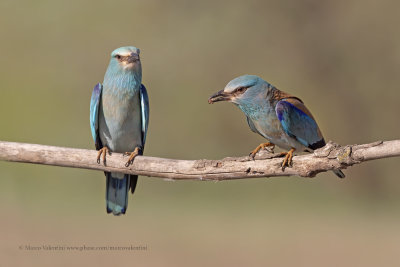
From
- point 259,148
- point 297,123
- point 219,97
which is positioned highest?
point 219,97

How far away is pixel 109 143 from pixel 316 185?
5668mm

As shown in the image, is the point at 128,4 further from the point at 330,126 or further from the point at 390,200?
the point at 390,200

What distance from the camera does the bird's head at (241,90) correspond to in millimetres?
3242

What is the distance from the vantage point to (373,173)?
9.00 metres

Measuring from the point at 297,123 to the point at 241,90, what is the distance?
13.7 inches

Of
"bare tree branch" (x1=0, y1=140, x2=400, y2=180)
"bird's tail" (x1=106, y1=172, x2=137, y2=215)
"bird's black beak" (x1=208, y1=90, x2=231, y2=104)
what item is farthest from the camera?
"bird's tail" (x1=106, y1=172, x2=137, y2=215)

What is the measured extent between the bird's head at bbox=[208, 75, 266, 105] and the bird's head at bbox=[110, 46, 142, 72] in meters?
0.63

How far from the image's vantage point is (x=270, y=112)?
3.29m

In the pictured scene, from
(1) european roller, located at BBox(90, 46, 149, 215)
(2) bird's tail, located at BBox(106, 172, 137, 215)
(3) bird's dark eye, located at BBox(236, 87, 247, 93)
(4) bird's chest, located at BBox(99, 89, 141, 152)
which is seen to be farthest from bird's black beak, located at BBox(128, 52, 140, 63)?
(2) bird's tail, located at BBox(106, 172, 137, 215)

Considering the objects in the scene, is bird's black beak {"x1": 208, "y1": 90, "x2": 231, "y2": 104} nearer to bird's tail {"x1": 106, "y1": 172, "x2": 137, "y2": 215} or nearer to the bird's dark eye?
the bird's dark eye

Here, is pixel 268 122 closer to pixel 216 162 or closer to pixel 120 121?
pixel 216 162

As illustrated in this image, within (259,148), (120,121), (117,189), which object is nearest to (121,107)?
(120,121)

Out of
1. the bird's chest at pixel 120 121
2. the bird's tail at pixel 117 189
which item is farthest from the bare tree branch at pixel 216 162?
the bird's tail at pixel 117 189

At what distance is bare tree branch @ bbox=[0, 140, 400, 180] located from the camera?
264cm
